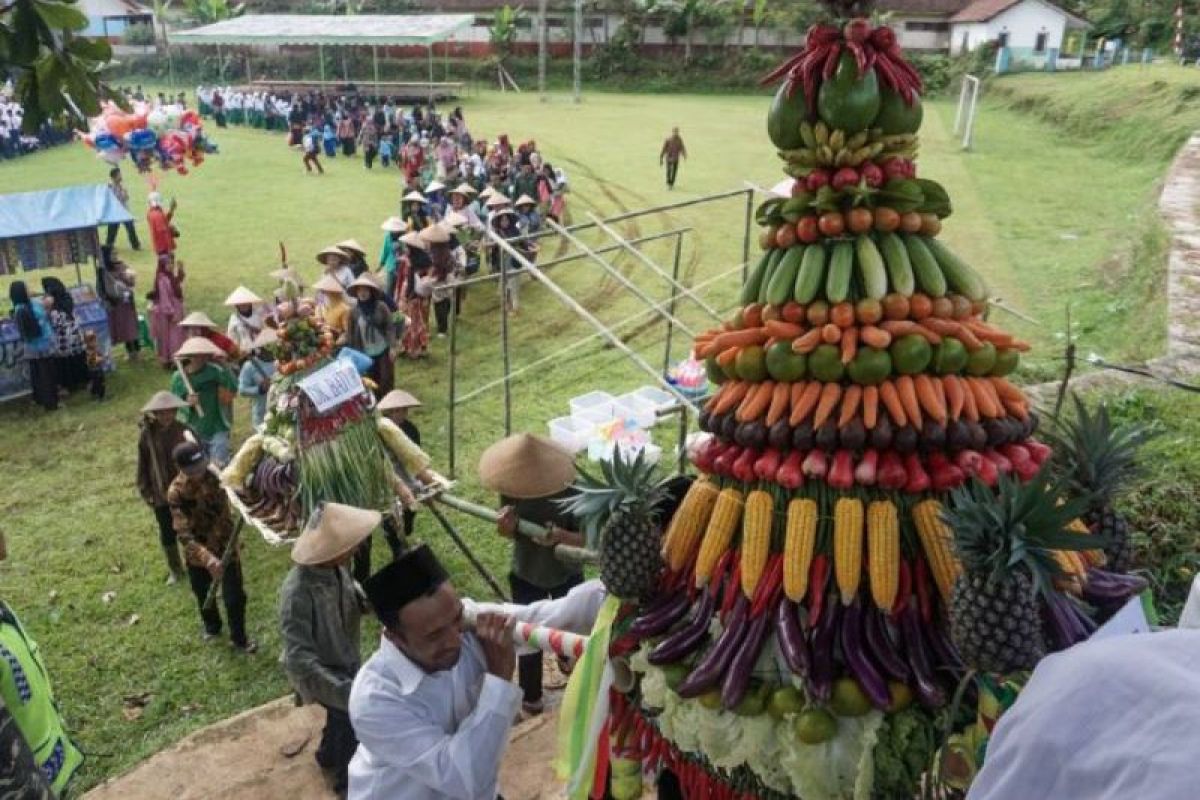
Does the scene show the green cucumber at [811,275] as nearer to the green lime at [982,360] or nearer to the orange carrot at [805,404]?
the orange carrot at [805,404]

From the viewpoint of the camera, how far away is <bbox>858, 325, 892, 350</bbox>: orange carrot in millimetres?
2496

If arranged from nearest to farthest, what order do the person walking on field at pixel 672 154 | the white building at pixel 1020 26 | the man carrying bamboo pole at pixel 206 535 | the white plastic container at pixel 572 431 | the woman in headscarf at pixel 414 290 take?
the man carrying bamboo pole at pixel 206 535 → the white plastic container at pixel 572 431 → the woman in headscarf at pixel 414 290 → the person walking on field at pixel 672 154 → the white building at pixel 1020 26

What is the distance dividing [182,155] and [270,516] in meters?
6.81

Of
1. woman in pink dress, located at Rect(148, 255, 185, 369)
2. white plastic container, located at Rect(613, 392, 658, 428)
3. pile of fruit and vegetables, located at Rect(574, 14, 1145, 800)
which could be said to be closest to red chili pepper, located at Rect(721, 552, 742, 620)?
pile of fruit and vegetables, located at Rect(574, 14, 1145, 800)

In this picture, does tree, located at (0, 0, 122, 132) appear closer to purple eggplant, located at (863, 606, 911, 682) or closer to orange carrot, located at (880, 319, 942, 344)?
orange carrot, located at (880, 319, 942, 344)

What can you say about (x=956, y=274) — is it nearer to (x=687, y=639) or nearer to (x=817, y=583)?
(x=817, y=583)

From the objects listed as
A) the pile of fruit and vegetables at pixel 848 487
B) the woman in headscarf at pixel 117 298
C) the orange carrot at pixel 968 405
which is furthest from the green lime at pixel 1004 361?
the woman in headscarf at pixel 117 298

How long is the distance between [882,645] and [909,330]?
836 millimetres

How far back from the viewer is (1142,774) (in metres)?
1.06

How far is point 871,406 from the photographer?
2498 millimetres

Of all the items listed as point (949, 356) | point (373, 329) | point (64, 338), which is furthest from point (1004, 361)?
point (64, 338)

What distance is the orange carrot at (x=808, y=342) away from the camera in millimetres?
2551

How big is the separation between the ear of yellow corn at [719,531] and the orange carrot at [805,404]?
0.29 meters

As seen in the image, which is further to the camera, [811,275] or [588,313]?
[588,313]
